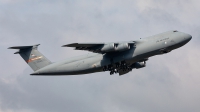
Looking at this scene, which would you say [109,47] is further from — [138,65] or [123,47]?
[138,65]

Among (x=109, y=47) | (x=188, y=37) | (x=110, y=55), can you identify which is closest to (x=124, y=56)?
(x=110, y=55)

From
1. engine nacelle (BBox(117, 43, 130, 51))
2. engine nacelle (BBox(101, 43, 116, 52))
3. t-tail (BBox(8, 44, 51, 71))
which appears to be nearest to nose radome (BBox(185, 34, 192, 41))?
engine nacelle (BBox(117, 43, 130, 51))

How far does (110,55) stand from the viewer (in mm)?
37531

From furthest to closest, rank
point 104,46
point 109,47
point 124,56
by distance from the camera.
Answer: point 124,56
point 104,46
point 109,47

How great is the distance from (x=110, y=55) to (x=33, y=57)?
700 cm

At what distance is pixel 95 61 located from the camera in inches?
1500

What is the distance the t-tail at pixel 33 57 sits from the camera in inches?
1598

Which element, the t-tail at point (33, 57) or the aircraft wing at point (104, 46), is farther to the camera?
the t-tail at point (33, 57)

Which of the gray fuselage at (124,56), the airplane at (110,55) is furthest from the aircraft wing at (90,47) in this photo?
the gray fuselage at (124,56)

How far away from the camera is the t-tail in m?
40.6

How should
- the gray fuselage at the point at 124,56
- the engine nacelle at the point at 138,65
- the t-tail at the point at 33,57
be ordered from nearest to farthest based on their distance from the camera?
the gray fuselage at the point at 124,56 < the t-tail at the point at 33,57 < the engine nacelle at the point at 138,65

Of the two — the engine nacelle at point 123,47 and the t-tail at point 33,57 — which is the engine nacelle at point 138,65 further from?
the t-tail at point 33,57

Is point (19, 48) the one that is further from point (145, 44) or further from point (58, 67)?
point (145, 44)

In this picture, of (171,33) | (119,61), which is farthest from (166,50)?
(119,61)
